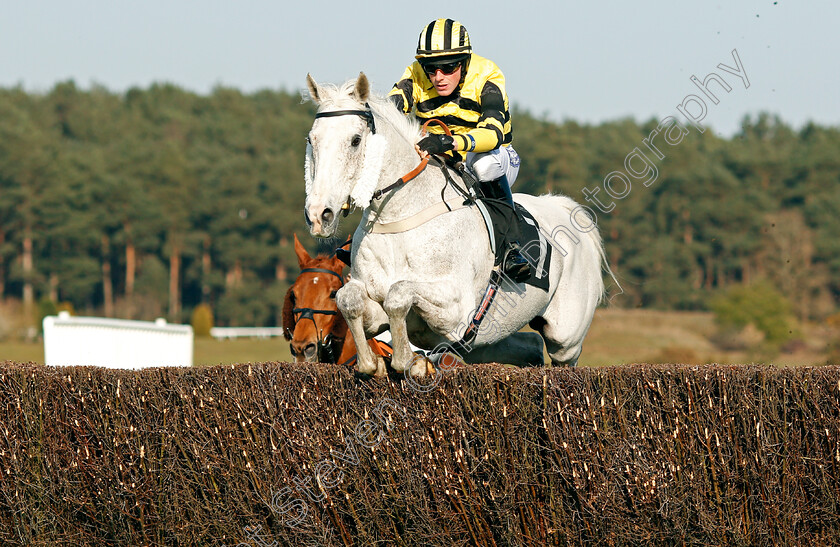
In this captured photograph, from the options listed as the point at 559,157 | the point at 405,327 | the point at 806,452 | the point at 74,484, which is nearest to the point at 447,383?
the point at 405,327

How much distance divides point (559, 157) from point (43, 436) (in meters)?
47.4

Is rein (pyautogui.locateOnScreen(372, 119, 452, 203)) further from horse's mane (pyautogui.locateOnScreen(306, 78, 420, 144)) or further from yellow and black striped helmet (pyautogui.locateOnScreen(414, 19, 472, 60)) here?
yellow and black striped helmet (pyautogui.locateOnScreen(414, 19, 472, 60))

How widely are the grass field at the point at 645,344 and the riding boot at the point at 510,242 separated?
1907cm

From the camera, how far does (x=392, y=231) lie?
206 inches

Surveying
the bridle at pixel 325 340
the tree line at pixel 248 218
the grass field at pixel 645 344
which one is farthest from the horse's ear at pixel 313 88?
the tree line at pixel 248 218

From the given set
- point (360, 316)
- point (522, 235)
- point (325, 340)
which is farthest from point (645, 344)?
point (360, 316)

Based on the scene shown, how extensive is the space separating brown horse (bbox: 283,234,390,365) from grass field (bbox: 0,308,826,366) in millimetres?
17041

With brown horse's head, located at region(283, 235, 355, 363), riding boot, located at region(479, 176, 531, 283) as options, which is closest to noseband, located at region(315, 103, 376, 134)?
riding boot, located at region(479, 176, 531, 283)

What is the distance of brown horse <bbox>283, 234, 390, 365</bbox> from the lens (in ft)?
23.1

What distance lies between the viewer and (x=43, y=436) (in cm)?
572

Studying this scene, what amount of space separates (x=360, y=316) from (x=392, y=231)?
51cm

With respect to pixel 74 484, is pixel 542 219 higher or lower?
higher

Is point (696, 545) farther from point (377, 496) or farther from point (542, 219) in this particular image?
point (542, 219)

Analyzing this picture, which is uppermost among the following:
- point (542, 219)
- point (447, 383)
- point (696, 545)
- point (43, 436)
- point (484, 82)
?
point (484, 82)
